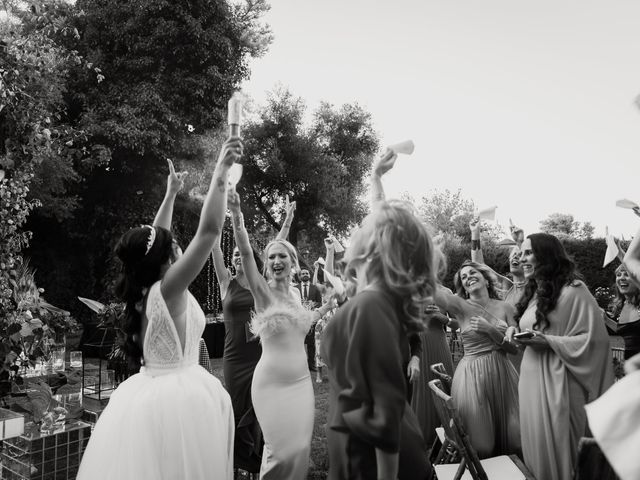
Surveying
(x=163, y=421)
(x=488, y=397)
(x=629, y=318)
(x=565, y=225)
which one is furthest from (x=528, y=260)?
(x=565, y=225)

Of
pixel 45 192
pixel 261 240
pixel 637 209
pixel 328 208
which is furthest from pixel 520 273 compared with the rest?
pixel 261 240

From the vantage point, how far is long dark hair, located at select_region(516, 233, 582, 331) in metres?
3.35

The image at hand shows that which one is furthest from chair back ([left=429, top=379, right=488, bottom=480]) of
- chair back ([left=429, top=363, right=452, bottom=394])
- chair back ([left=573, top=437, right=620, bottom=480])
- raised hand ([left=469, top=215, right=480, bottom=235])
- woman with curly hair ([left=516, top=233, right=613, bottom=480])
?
raised hand ([left=469, top=215, right=480, bottom=235])

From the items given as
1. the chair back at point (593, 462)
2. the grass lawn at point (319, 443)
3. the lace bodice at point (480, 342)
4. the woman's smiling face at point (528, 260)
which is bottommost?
the grass lawn at point (319, 443)

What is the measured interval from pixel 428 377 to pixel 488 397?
1.00 m

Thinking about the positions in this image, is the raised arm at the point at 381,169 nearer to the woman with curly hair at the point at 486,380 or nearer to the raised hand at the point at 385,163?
the raised hand at the point at 385,163

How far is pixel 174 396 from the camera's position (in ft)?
7.32

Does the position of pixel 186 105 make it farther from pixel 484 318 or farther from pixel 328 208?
pixel 484 318

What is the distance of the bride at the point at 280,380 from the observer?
306cm

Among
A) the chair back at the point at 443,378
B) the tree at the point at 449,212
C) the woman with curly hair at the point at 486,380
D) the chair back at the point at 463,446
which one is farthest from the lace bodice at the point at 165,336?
the tree at the point at 449,212

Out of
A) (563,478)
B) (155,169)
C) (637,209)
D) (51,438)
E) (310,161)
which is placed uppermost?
(310,161)

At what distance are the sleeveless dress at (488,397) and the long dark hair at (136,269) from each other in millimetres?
2488

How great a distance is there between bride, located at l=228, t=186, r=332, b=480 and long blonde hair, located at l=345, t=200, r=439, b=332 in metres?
1.48

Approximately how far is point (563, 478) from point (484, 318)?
126cm
